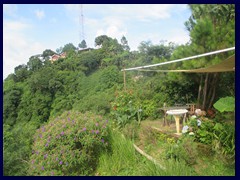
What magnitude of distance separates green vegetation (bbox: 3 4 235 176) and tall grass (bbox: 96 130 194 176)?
0.04ft

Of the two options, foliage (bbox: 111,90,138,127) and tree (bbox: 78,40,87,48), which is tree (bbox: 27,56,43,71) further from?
foliage (bbox: 111,90,138,127)

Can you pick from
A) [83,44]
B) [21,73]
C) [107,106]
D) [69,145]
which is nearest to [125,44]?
[83,44]

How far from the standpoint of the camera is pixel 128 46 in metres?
3.45

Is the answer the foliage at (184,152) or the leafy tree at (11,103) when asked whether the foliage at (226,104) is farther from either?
the leafy tree at (11,103)

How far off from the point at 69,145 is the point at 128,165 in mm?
796

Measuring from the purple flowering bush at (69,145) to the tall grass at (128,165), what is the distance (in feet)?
0.44

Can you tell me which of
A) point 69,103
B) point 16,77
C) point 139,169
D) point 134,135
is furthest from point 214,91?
point 16,77

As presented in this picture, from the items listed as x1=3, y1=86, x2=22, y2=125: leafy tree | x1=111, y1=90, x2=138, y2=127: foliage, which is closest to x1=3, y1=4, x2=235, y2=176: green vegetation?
x1=3, y1=86, x2=22, y2=125: leafy tree

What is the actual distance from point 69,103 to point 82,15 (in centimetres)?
122

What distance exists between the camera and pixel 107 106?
3.81 m

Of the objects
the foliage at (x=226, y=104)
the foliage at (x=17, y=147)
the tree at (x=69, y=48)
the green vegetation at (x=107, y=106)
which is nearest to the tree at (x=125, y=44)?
the green vegetation at (x=107, y=106)

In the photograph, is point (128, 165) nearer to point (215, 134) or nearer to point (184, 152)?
point (184, 152)

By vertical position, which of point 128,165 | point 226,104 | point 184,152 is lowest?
point 128,165
